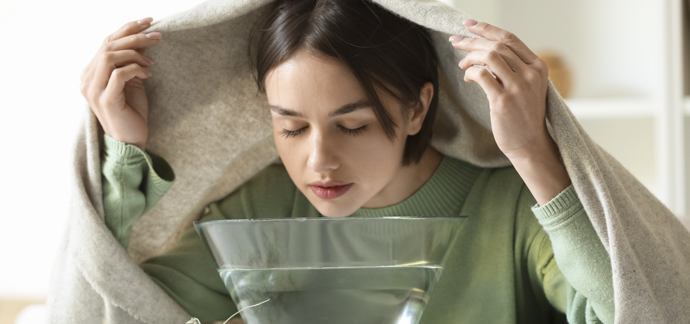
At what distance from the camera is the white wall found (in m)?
1.87

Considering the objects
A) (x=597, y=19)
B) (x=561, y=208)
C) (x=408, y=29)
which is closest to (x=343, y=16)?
(x=408, y=29)

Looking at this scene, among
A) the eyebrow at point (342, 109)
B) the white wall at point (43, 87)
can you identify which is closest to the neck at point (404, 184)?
the eyebrow at point (342, 109)

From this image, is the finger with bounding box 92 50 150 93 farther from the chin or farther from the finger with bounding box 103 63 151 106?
the chin

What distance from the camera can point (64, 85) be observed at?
1.87 metres

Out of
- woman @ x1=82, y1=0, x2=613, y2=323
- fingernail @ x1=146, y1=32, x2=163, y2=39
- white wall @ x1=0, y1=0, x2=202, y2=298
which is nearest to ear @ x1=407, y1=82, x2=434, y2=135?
woman @ x1=82, y1=0, x2=613, y2=323

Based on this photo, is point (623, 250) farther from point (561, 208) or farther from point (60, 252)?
point (60, 252)

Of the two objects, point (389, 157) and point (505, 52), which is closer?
point (505, 52)

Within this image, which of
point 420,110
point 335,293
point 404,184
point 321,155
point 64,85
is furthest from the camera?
point 64,85

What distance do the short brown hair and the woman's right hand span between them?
165mm

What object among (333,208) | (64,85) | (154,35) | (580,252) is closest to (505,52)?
(580,252)

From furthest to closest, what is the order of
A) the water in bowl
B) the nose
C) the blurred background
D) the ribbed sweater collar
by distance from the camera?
the blurred background
the ribbed sweater collar
the nose
the water in bowl

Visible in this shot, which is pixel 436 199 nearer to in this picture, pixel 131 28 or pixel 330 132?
pixel 330 132

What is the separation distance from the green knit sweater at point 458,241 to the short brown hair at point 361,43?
0.20 meters

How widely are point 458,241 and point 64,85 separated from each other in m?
1.38
